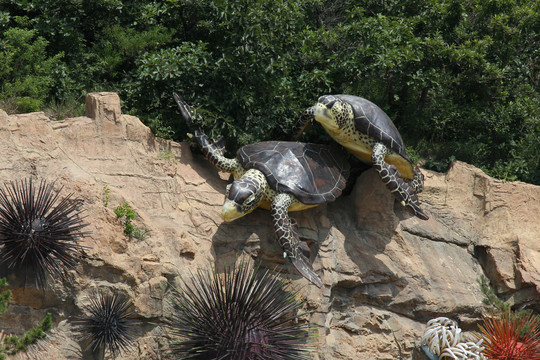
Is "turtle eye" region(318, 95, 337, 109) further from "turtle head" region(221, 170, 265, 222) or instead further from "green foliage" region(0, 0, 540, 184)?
"turtle head" region(221, 170, 265, 222)

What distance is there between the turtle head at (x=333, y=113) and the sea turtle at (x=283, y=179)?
1.59 ft

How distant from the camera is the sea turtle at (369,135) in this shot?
945 centimetres

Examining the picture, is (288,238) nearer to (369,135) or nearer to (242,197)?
(242,197)

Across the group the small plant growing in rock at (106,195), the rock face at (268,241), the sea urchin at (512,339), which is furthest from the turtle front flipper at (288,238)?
the sea urchin at (512,339)

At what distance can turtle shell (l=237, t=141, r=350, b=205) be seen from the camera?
9.11 metres

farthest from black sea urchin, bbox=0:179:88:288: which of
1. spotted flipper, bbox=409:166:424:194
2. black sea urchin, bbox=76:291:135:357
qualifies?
spotted flipper, bbox=409:166:424:194

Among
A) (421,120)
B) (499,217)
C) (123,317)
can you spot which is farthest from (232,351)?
(421,120)

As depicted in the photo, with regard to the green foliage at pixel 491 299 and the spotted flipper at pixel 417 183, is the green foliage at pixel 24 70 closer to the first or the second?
the spotted flipper at pixel 417 183

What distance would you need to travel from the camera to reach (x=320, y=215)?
986 cm

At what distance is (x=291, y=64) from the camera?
11211mm

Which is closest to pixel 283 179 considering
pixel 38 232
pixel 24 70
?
pixel 38 232

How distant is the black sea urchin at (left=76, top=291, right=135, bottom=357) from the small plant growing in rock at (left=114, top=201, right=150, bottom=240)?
956 mm

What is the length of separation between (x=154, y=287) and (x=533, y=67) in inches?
360

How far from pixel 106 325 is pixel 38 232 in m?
1.33
